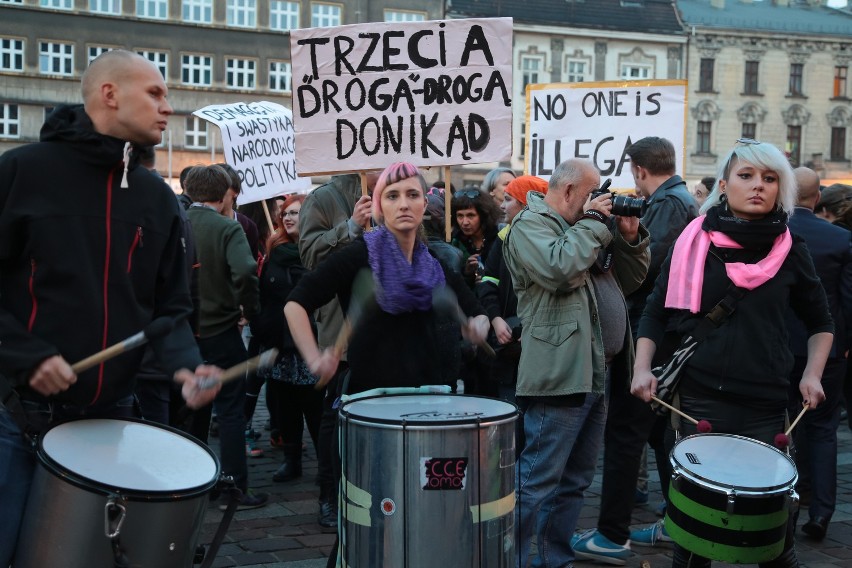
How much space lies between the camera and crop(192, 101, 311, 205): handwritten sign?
9.88 m

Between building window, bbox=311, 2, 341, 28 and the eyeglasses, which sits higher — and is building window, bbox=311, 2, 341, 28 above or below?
above

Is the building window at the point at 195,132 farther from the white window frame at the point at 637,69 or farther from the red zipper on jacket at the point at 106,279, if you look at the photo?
the red zipper on jacket at the point at 106,279

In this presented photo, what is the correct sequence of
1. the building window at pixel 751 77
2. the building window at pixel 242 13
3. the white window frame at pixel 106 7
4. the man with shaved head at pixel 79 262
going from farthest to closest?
1. the building window at pixel 751 77
2. the building window at pixel 242 13
3. the white window frame at pixel 106 7
4. the man with shaved head at pixel 79 262

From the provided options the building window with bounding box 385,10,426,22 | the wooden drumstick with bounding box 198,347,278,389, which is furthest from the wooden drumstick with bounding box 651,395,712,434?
the building window with bounding box 385,10,426,22

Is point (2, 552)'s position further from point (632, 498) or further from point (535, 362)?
point (632, 498)

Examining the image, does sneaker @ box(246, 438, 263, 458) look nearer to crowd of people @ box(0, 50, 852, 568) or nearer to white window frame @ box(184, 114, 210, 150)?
crowd of people @ box(0, 50, 852, 568)

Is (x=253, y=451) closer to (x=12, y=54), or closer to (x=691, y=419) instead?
(x=691, y=419)

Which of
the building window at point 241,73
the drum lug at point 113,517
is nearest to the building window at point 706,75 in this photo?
the building window at point 241,73

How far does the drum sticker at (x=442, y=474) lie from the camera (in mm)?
3604

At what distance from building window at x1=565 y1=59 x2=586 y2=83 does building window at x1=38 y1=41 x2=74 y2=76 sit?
2367 centimetres

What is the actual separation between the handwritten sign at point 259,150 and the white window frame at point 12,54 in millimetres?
38619

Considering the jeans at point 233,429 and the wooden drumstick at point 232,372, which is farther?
the jeans at point 233,429

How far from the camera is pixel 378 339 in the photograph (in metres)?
4.32

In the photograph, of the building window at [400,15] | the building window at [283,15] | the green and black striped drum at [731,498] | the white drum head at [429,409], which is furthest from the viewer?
the building window at [400,15]
